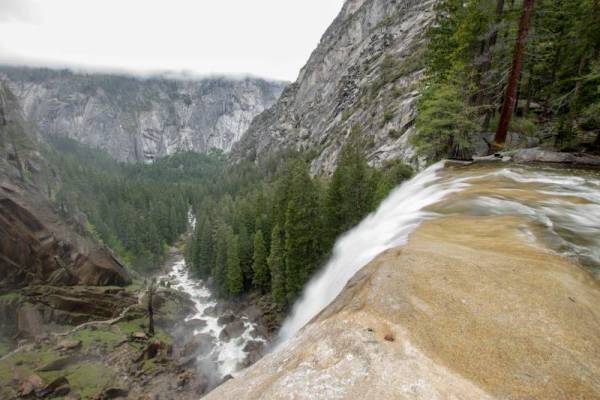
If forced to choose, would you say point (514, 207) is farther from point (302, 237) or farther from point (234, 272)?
point (234, 272)

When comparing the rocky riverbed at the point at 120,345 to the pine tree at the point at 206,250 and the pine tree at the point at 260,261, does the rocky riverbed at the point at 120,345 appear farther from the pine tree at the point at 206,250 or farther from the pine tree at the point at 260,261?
the pine tree at the point at 206,250

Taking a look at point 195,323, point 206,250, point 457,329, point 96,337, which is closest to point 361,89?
point 206,250

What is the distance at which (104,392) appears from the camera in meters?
26.5

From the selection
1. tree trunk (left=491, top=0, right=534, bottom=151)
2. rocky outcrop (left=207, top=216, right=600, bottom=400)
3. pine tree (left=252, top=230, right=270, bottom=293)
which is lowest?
pine tree (left=252, top=230, right=270, bottom=293)

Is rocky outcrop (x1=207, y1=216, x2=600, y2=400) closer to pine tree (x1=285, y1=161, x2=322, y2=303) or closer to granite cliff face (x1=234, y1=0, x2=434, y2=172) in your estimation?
pine tree (x1=285, y1=161, x2=322, y2=303)

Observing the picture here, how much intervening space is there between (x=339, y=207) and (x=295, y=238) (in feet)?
18.3

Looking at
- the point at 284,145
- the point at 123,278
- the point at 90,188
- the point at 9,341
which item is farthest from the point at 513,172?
the point at 284,145

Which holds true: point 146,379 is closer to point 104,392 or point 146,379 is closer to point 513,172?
point 104,392

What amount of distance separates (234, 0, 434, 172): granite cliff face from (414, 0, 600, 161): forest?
1268 cm

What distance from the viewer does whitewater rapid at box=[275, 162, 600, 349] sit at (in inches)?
289

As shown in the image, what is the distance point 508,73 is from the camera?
704 inches

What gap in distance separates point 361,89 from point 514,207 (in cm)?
9987

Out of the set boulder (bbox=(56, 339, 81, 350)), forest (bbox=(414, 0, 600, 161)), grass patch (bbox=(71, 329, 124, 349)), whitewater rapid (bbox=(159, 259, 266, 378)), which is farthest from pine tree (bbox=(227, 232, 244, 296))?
forest (bbox=(414, 0, 600, 161))

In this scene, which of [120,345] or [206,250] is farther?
[206,250]
